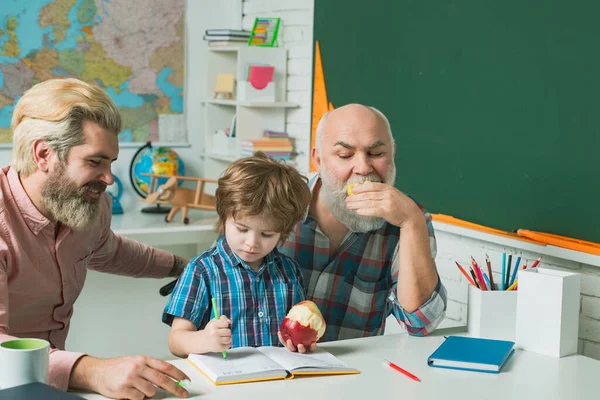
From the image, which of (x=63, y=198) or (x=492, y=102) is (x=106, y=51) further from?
(x=63, y=198)

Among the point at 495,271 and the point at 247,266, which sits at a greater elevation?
the point at 247,266

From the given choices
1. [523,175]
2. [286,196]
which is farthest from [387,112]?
[286,196]

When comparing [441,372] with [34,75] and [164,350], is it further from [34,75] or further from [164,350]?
[34,75]

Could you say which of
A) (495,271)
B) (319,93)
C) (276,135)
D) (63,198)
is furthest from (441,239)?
(63,198)

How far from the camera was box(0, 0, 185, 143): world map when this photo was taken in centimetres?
392

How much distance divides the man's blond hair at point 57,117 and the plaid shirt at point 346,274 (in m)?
0.58

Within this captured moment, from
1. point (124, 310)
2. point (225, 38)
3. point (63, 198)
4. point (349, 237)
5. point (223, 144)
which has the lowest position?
point (124, 310)

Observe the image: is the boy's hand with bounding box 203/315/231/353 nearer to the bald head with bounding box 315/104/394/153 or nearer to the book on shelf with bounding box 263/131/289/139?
the bald head with bounding box 315/104/394/153

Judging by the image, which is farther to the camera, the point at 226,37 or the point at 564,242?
the point at 226,37

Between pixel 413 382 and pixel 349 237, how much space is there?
0.58 metres

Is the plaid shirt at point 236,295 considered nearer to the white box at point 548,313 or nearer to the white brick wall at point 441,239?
the white box at point 548,313

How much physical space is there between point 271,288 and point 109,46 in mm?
2744

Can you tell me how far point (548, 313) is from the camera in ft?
5.97

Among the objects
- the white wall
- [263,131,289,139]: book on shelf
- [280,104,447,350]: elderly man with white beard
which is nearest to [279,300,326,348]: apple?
[280,104,447,350]: elderly man with white beard
